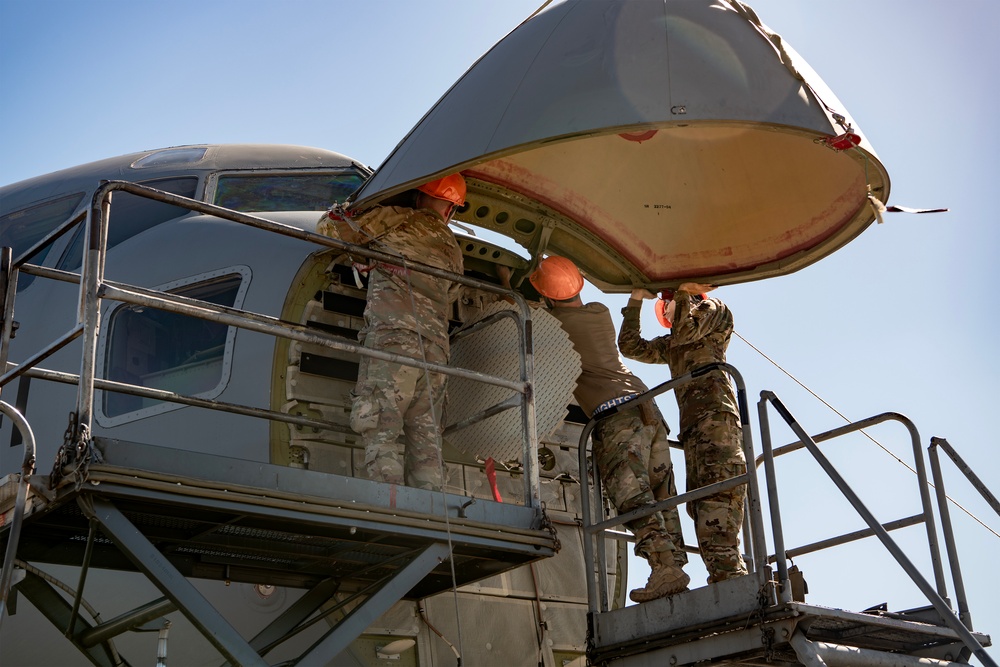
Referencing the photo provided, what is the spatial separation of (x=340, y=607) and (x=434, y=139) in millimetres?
2584

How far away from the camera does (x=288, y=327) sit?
18.2 ft

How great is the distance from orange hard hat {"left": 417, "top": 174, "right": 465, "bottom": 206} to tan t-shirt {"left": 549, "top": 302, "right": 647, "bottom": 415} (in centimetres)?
118

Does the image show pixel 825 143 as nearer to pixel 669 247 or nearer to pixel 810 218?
pixel 810 218

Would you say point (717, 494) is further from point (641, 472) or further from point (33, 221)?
point (33, 221)

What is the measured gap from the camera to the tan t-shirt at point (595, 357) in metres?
7.41

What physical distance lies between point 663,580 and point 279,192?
4.32 m

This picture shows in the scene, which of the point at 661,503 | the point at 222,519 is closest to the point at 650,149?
the point at 661,503

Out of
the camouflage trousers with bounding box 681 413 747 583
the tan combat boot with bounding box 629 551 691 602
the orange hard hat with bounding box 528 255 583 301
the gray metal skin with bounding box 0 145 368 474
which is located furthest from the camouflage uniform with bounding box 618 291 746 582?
the gray metal skin with bounding box 0 145 368 474

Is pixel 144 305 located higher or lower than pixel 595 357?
lower

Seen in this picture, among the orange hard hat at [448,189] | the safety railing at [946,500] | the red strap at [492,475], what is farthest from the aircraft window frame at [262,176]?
the safety railing at [946,500]

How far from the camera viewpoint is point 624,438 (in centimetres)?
695

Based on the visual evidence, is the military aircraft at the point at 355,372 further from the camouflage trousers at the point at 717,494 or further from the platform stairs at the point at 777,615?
the camouflage trousers at the point at 717,494

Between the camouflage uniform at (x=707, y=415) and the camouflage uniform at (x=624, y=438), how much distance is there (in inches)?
8.3

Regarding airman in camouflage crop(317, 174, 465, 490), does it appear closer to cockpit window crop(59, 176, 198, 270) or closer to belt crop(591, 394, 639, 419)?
belt crop(591, 394, 639, 419)
